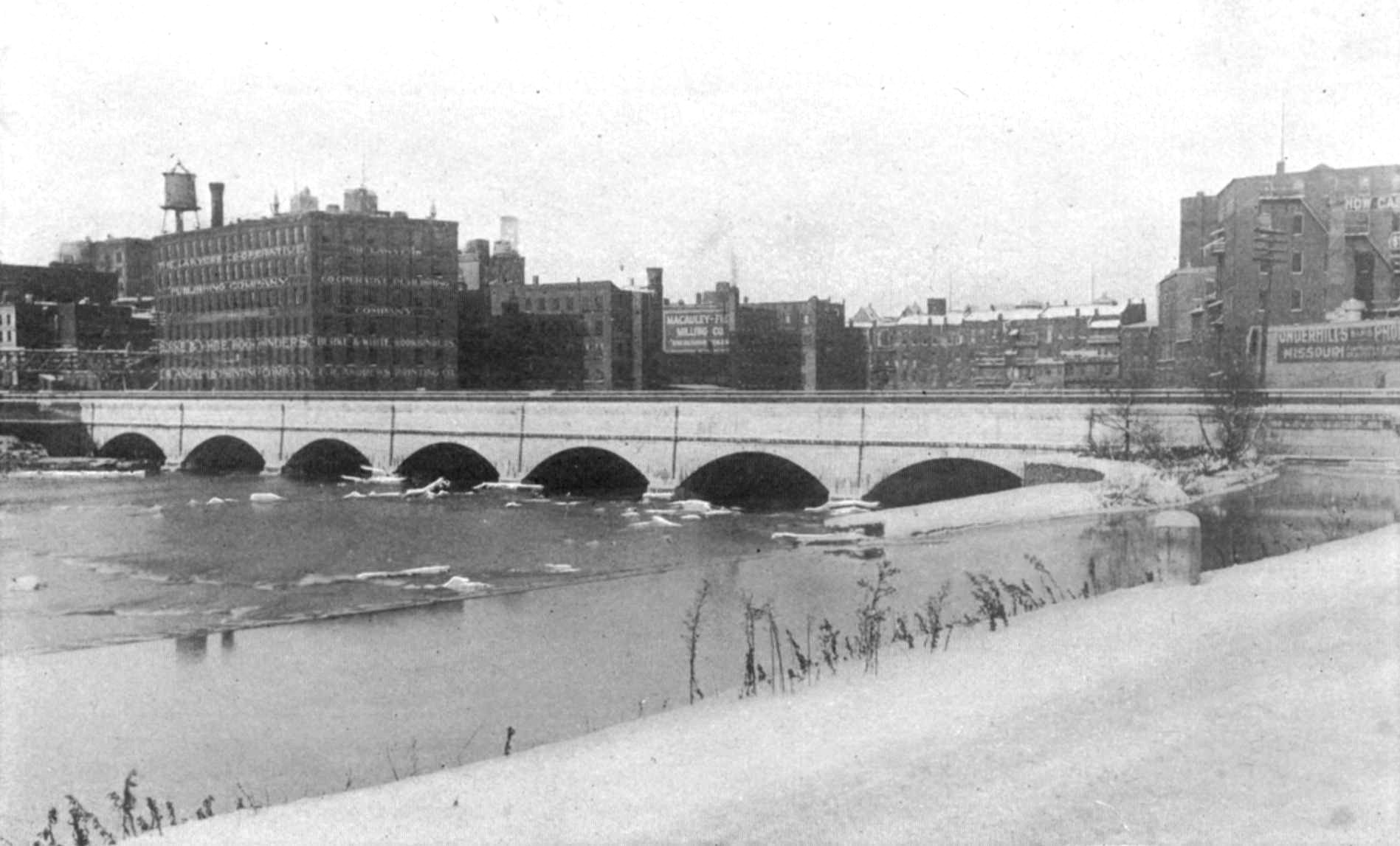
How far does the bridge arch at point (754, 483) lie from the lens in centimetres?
4762

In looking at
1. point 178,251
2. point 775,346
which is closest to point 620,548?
point 775,346

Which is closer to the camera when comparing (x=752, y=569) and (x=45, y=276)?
(x=752, y=569)

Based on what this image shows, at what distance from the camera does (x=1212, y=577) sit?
1574cm

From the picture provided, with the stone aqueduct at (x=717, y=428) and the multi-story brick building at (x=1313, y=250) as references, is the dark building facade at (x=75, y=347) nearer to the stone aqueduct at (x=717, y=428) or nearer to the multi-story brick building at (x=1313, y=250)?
the stone aqueduct at (x=717, y=428)

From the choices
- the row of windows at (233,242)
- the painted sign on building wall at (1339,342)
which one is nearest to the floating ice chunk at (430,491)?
the painted sign on building wall at (1339,342)

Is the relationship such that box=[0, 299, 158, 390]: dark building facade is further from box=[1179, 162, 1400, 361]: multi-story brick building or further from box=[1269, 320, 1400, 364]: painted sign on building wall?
box=[1269, 320, 1400, 364]: painted sign on building wall

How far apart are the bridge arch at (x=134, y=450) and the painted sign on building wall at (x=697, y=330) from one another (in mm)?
42706

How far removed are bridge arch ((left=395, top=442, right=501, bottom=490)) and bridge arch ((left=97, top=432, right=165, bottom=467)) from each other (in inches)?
856

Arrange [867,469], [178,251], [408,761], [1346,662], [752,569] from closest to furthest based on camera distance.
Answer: [1346,662], [408,761], [752,569], [867,469], [178,251]

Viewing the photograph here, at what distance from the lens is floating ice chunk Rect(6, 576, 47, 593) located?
2886cm

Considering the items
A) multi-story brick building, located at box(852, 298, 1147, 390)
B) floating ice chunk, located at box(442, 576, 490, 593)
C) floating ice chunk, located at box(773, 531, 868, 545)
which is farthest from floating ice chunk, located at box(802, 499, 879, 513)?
multi-story brick building, located at box(852, 298, 1147, 390)

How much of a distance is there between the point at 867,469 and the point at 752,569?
13.6m

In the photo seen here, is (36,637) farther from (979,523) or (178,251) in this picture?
(178,251)

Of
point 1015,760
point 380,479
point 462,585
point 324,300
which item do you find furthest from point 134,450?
point 1015,760
